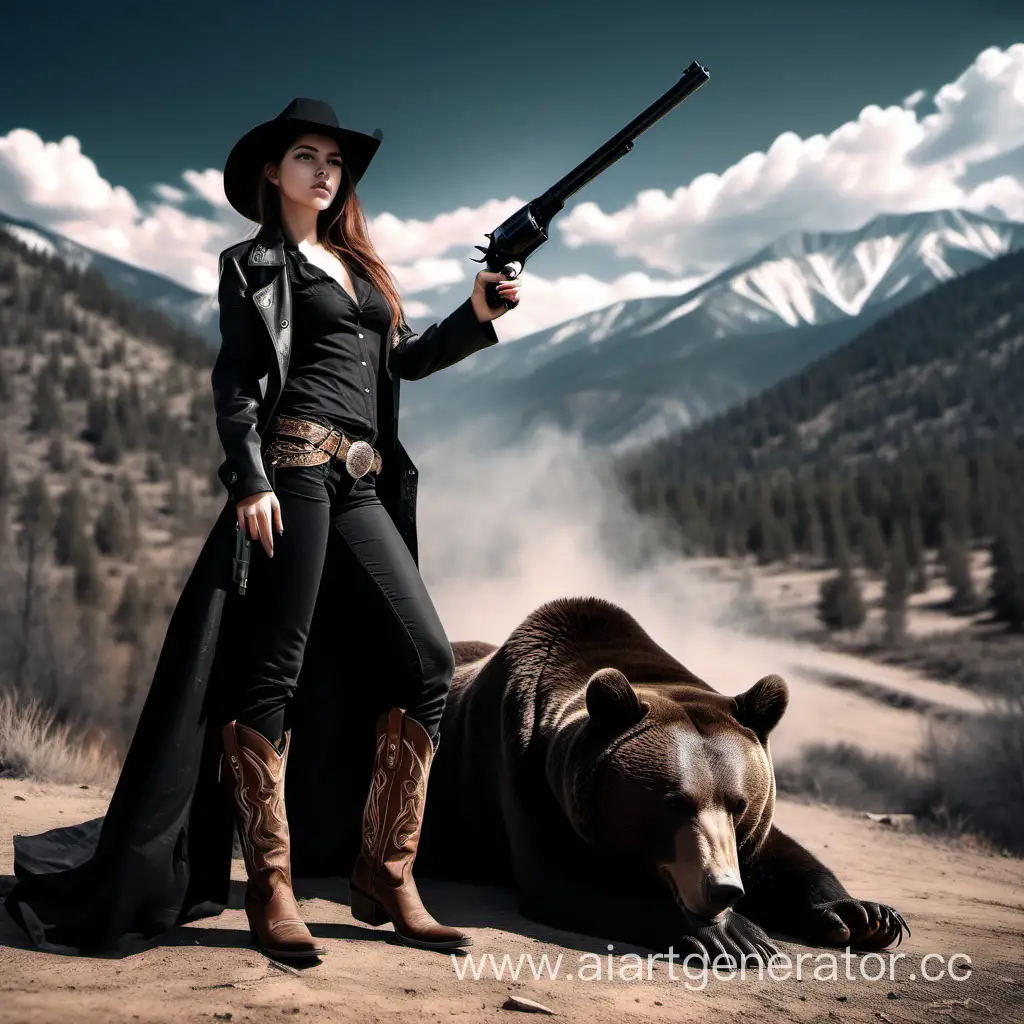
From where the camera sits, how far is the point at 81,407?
104 ft

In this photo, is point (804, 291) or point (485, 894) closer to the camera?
point (485, 894)

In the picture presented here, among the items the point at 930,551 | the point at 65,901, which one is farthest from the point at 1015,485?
the point at 65,901

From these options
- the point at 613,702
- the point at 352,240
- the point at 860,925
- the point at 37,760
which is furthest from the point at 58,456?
the point at 860,925

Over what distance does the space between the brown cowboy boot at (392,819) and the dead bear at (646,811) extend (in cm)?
51

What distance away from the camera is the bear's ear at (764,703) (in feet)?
11.0

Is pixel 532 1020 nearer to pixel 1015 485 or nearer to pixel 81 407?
pixel 1015 485

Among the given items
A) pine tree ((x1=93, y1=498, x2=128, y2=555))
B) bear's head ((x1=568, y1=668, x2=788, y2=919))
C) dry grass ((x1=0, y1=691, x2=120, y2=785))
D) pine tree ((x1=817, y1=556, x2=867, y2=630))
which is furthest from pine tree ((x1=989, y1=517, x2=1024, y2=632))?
pine tree ((x1=93, y1=498, x2=128, y2=555))

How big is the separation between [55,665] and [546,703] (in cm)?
856

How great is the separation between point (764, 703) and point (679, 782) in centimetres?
45

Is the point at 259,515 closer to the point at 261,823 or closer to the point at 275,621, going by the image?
the point at 275,621

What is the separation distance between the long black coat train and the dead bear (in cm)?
68

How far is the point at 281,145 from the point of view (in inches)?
129

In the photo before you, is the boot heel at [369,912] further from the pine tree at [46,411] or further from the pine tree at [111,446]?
the pine tree at [46,411]

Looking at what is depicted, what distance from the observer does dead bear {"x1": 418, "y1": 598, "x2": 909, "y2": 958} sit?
10.1 feet
